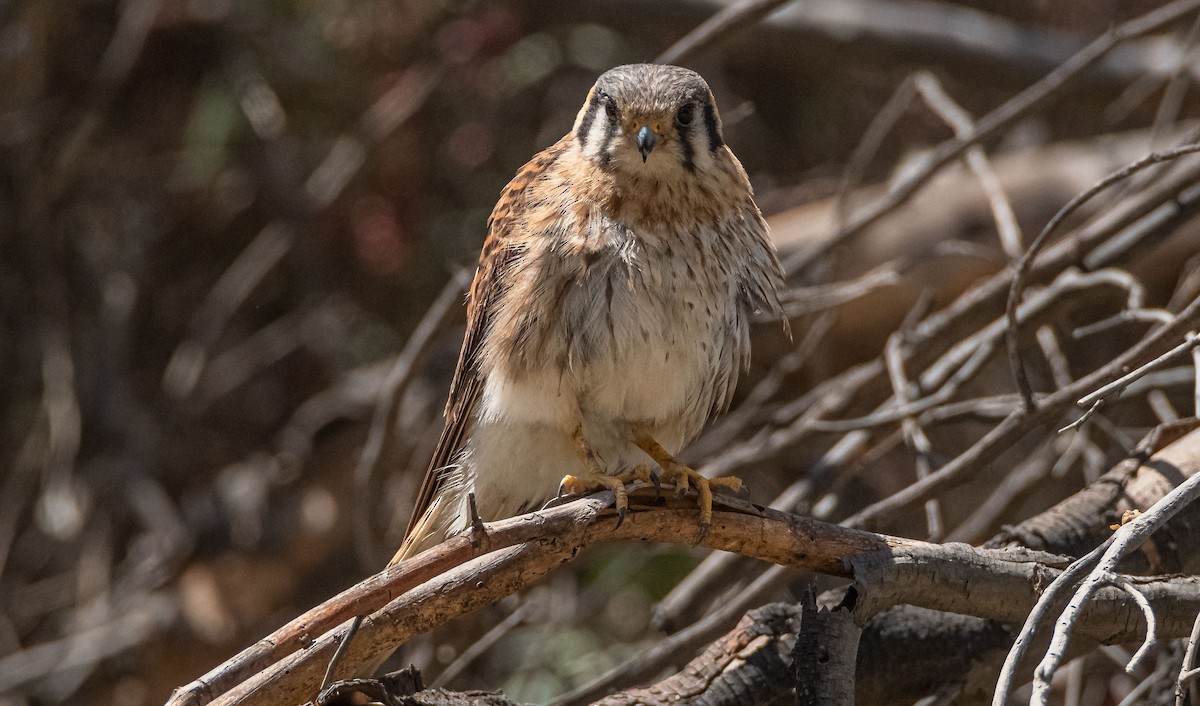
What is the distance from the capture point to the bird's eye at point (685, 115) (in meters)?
2.77

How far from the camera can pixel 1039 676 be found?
1.39 m

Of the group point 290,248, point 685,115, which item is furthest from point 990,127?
point 290,248

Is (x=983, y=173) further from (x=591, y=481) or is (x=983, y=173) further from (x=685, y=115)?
(x=591, y=481)

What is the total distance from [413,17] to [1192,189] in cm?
270

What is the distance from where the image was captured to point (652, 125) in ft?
8.91

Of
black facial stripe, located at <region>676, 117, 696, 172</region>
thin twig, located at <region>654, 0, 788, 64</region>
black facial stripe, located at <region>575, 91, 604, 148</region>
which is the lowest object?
black facial stripe, located at <region>676, 117, 696, 172</region>

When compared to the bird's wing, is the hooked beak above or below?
above

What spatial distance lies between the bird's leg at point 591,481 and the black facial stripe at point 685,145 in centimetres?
59

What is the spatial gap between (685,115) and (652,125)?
0.35 ft

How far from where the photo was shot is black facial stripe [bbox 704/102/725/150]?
286cm

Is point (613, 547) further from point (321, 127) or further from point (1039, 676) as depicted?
point (1039, 676)

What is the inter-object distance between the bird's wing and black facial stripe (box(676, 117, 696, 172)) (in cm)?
31

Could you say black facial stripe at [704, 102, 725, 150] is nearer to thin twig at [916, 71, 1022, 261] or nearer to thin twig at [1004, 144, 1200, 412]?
thin twig at [1004, 144, 1200, 412]

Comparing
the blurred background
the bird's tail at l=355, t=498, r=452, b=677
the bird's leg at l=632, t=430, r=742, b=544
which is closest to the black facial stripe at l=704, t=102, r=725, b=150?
the bird's leg at l=632, t=430, r=742, b=544
